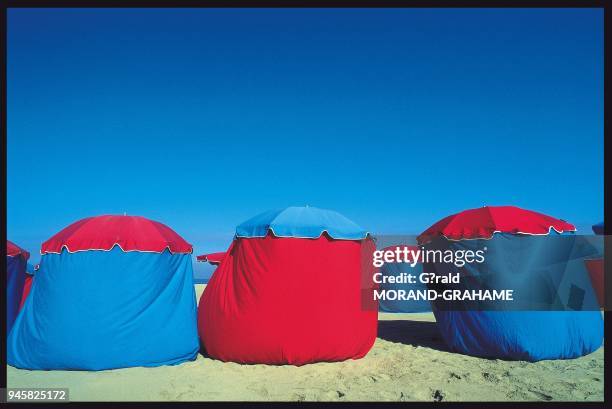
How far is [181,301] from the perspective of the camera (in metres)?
7.25

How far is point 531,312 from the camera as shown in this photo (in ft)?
23.1

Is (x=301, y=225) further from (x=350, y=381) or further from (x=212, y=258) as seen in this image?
(x=212, y=258)

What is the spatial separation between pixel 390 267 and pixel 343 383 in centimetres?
850

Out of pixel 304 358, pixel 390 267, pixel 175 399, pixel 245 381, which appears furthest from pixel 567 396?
pixel 390 267

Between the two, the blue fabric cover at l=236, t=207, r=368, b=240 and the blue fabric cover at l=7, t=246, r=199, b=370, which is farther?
the blue fabric cover at l=236, t=207, r=368, b=240

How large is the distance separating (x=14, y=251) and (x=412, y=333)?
26.9 ft

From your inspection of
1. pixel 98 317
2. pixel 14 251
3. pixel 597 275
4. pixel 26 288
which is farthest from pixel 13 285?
pixel 597 275

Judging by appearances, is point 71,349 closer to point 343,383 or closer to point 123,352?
point 123,352

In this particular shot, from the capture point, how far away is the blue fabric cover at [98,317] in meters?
6.30

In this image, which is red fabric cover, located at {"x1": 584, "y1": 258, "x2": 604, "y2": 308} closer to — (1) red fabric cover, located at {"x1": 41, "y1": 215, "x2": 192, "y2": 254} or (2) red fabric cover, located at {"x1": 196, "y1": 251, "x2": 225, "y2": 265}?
(1) red fabric cover, located at {"x1": 41, "y1": 215, "x2": 192, "y2": 254}

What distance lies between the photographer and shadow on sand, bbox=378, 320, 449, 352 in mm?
8648

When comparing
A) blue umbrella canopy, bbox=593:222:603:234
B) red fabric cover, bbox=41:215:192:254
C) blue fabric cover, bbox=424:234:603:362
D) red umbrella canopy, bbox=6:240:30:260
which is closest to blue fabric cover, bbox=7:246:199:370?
red fabric cover, bbox=41:215:192:254

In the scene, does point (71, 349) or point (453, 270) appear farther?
point (453, 270)

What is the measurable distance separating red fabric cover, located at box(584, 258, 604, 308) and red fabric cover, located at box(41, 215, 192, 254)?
7.30m
